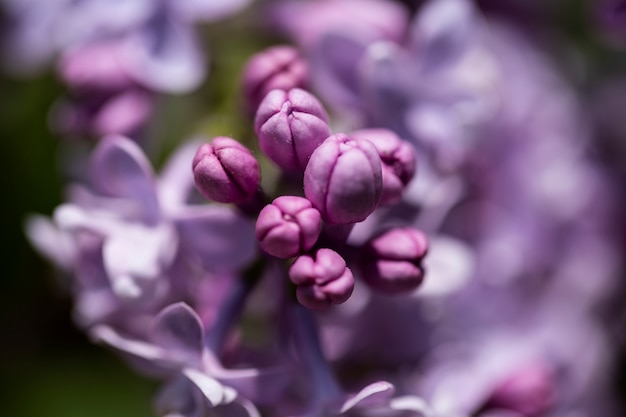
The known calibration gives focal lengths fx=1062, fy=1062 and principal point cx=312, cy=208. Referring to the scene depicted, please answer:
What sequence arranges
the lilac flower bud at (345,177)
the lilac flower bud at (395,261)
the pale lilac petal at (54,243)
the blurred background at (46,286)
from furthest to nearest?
1. the blurred background at (46,286)
2. the pale lilac petal at (54,243)
3. the lilac flower bud at (395,261)
4. the lilac flower bud at (345,177)

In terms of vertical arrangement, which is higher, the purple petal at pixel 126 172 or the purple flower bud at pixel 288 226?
the purple petal at pixel 126 172

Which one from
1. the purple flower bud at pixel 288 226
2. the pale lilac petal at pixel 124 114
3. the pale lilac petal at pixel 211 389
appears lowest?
the pale lilac petal at pixel 211 389

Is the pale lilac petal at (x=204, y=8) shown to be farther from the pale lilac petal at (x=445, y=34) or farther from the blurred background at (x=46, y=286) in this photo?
the pale lilac petal at (x=445, y=34)

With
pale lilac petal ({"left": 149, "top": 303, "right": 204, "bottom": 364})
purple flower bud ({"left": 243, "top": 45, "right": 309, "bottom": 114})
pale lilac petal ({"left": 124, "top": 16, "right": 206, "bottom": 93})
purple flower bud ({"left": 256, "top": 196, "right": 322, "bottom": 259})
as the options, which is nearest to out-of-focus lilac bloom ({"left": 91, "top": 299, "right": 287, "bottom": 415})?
pale lilac petal ({"left": 149, "top": 303, "right": 204, "bottom": 364})

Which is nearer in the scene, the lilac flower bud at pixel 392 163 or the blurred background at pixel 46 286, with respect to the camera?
the lilac flower bud at pixel 392 163

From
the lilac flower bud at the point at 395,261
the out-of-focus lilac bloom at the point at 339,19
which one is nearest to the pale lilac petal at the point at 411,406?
the lilac flower bud at the point at 395,261

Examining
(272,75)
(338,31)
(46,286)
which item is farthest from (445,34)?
(46,286)

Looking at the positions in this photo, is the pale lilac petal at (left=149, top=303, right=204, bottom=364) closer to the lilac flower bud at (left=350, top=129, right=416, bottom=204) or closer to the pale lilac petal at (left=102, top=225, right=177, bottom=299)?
the pale lilac petal at (left=102, top=225, right=177, bottom=299)
